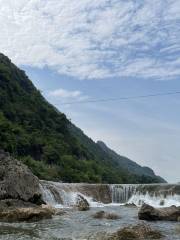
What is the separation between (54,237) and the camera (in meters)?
20.2

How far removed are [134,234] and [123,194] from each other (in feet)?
109

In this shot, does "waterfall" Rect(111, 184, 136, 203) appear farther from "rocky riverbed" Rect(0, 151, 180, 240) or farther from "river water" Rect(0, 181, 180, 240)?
"rocky riverbed" Rect(0, 151, 180, 240)

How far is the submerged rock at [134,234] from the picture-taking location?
18812mm

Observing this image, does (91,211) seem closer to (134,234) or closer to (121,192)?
(134,234)

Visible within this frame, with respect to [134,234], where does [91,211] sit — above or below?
above

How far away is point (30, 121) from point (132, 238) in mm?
74355

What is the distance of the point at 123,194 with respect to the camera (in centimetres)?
5219

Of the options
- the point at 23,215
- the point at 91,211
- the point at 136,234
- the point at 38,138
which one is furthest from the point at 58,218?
the point at 38,138

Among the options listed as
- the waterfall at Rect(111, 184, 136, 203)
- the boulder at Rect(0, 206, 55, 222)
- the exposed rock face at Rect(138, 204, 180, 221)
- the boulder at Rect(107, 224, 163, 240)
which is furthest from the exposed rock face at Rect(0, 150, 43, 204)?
the waterfall at Rect(111, 184, 136, 203)

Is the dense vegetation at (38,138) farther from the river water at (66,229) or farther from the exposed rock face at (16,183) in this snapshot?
the river water at (66,229)

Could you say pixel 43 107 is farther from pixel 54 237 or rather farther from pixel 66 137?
pixel 54 237

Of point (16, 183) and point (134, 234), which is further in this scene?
point (16, 183)

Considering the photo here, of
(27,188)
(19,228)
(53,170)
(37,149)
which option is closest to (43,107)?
(37,149)

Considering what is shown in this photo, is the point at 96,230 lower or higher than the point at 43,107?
lower
